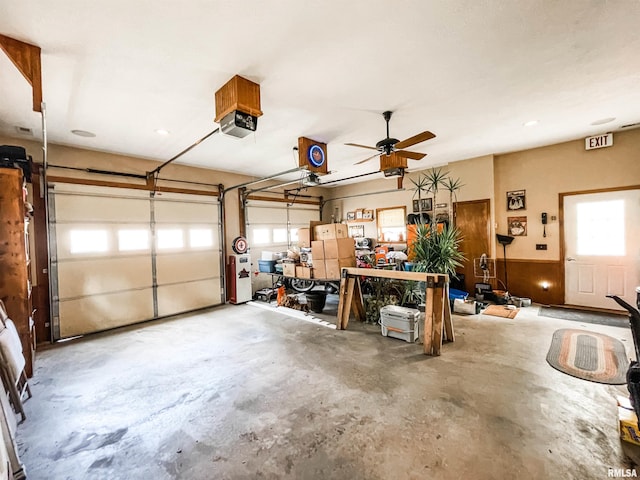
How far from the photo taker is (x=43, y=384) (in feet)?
9.63

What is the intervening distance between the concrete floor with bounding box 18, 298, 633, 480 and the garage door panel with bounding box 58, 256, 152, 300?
100 centimetres

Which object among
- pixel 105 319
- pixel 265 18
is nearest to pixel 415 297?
pixel 265 18

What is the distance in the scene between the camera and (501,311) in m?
4.98

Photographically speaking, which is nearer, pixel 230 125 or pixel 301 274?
pixel 230 125

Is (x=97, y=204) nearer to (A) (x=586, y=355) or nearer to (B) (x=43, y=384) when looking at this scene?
(B) (x=43, y=384)

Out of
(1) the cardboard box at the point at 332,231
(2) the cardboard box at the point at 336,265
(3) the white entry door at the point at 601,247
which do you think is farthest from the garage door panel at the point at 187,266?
(3) the white entry door at the point at 601,247

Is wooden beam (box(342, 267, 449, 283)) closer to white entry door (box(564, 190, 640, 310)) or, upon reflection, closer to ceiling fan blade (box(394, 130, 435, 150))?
ceiling fan blade (box(394, 130, 435, 150))

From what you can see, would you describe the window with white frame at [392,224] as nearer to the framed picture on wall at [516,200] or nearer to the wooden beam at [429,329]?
the framed picture on wall at [516,200]

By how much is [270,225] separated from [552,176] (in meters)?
6.28

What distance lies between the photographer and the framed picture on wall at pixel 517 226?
18.2ft

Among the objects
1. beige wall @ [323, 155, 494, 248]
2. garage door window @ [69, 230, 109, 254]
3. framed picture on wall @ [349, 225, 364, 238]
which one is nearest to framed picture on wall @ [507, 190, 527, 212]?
beige wall @ [323, 155, 494, 248]

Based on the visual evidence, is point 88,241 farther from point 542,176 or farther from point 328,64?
point 542,176

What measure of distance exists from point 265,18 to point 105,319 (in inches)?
206

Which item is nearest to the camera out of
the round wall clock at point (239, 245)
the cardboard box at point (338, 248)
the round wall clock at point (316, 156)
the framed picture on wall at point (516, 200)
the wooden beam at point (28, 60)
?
the wooden beam at point (28, 60)
